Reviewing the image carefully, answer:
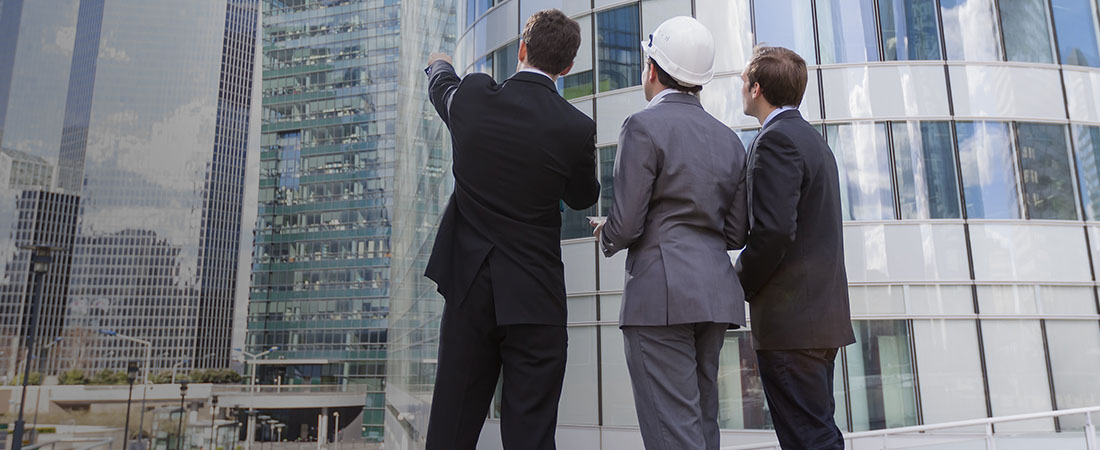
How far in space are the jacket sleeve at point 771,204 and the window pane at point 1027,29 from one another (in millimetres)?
12918

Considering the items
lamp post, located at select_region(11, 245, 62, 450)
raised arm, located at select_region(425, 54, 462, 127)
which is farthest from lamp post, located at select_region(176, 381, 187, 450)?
raised arm, located at select_region(425, 54, 462, 127)

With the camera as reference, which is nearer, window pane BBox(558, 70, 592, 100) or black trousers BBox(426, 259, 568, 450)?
black trousers BBox(426, 259, 568, 450)

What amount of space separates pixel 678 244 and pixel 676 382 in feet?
1.37

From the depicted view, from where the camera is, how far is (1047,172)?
11.7 meters

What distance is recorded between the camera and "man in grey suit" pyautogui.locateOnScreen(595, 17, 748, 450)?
193 cm

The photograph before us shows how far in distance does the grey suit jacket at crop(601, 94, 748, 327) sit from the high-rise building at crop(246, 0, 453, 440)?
279 ft

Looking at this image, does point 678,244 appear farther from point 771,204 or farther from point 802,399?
point 802,399

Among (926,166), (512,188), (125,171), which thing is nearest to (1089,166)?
(926,166)

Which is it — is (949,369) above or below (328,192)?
below

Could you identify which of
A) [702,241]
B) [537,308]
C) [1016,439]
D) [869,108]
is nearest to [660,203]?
[702,241]

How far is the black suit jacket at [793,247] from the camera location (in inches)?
84.7

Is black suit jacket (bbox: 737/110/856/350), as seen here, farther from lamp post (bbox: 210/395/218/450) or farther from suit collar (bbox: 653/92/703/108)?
lamp post (bbox: 210/395/218/450)

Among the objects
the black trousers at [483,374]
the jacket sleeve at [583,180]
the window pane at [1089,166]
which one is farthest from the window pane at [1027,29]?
the black trousers at [483,374]

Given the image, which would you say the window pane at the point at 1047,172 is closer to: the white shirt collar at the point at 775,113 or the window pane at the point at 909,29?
the window pane at the point at 909,29
